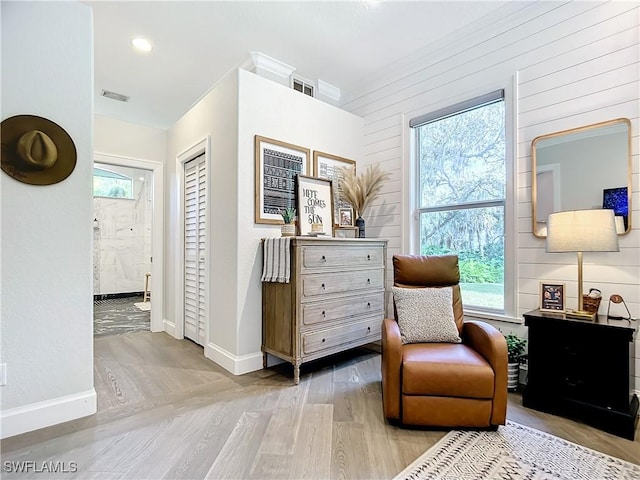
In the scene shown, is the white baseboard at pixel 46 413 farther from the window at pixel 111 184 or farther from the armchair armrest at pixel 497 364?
the window at pixel 111 184

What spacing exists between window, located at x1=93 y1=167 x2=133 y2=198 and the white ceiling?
12.1 feet

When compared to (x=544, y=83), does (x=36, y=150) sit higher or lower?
lower

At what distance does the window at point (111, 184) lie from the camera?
23.0ft

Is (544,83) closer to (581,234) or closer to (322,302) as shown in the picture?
(581,234)

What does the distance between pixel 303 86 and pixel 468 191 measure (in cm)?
220

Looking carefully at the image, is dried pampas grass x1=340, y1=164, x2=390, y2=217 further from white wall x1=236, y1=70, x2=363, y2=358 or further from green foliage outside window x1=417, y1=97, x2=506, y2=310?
white wall x1=236, y1=70, x2=363, y2=358

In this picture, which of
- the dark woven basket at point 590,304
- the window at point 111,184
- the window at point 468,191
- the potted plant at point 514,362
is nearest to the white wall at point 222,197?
the window at point 468,191

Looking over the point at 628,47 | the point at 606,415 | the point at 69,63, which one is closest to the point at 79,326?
the point at 69,63

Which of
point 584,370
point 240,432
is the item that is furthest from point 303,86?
point 584,370

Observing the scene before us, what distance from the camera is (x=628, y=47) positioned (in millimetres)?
2189

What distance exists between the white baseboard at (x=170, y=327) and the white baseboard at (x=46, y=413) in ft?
6.12

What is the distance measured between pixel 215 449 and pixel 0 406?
1.30 metres

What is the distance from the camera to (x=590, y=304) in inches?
87.7

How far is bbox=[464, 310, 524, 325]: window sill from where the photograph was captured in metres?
2.67
